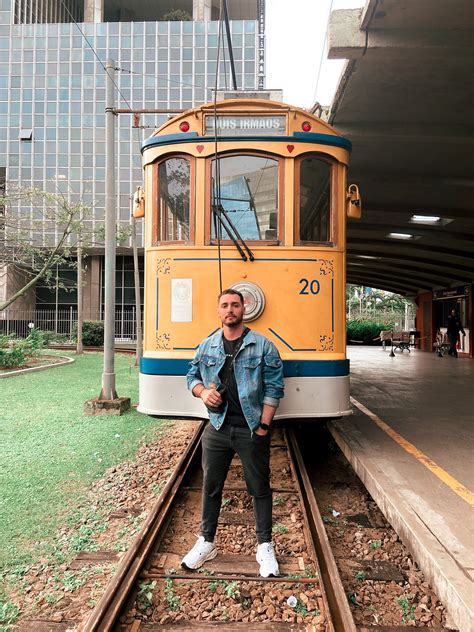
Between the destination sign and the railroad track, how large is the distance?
12.2 ft

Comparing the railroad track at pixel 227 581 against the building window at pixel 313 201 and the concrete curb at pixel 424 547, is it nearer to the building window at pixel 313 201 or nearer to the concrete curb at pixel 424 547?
the concrete curb at pixel 424 547

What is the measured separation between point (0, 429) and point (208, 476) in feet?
18.3

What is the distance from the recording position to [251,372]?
151 inches

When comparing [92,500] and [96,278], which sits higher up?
[96,278]

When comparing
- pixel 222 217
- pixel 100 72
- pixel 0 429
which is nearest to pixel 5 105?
pixel 100 72

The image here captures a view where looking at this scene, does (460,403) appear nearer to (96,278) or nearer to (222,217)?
(222,217)

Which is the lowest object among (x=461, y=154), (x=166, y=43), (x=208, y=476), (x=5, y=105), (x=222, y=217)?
(x=208, y=476)

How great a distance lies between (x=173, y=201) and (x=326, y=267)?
179 cm

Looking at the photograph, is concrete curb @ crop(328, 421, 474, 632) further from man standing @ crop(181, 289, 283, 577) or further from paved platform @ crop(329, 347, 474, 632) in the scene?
man standing @ crop(181, 289, 283, 577)

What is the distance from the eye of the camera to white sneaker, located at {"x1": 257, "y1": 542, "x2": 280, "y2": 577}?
3.81 m

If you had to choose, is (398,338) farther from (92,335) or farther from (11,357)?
(11,357)

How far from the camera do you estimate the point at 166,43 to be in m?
40.1

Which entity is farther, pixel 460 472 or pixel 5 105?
pixel 5 105

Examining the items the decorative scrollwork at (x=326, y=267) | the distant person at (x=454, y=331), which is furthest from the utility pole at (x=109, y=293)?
the distant person at (x=454, y=331)
